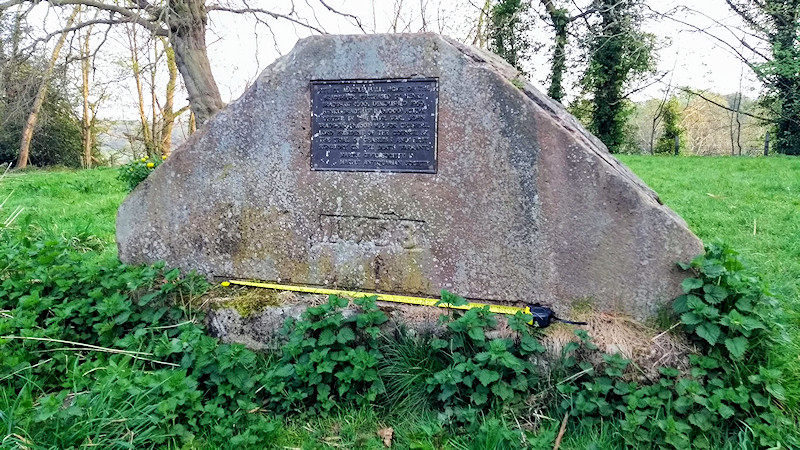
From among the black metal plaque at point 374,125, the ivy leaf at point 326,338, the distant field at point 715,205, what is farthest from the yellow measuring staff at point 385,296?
the distant field at point 715,205

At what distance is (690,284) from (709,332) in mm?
231

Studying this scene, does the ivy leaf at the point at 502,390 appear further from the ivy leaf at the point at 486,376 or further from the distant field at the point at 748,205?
the distant field at the point at 748,205

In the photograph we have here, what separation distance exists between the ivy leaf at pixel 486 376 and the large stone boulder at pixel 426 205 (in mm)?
562

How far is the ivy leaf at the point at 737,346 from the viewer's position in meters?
2.24

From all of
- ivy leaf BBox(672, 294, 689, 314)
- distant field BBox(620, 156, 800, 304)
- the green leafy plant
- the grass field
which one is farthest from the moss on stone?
the green leafy plant

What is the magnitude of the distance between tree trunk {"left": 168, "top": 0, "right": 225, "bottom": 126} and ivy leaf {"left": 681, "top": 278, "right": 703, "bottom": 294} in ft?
28.5

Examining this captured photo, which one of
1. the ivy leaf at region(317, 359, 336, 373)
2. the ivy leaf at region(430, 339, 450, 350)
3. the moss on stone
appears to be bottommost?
the ivy leaf at region(317, 359, 336, 373)

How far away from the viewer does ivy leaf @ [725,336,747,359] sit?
2238 mm

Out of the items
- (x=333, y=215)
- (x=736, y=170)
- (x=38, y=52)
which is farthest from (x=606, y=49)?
(x=333, y=215)

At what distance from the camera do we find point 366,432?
239 cm

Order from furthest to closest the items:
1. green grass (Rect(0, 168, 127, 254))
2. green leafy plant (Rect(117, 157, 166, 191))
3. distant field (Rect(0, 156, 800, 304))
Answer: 1. green leafy plant (Rect(117, 157, 166, 191))
2. green grass (Rect(0, 168, 127, 254))
3. distant field (Rect(0, 156, 800, 304))

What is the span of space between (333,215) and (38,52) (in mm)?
8886

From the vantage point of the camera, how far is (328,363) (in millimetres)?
2527

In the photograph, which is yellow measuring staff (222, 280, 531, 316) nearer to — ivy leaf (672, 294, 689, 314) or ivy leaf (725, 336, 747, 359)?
ivy leaf (672, 294, 689, 314)
